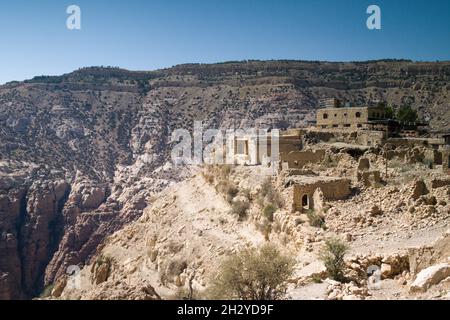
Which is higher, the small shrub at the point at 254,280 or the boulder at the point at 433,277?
the boulder at the point at 433,277

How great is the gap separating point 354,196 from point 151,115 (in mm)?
70358

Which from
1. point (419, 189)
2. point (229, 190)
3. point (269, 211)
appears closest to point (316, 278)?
point (419, 189)

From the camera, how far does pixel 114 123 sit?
85.7 meters

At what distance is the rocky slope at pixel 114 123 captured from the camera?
59.1 metres

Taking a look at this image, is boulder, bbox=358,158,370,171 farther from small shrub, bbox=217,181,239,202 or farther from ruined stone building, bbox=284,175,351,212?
small shrub, bbox=217,181,239,202

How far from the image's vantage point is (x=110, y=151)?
78125 mm

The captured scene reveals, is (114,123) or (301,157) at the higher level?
(114,123)

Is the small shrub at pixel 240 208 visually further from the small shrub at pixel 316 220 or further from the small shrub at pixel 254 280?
the small shrub at pixel 254 280

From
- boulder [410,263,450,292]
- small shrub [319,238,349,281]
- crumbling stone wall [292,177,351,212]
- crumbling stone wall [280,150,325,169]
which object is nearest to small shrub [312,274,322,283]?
small shrub [319,238,349,281]

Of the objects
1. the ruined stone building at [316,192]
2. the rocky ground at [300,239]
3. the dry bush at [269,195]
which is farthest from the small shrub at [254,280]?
the dry bush at [269,195]

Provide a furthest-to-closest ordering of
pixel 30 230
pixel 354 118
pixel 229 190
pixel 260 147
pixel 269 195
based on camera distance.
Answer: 1. pixel 30 230
2. pixel 354 118
3. pixel 260 147
4. pixel 229 190
5. pixel 269 195

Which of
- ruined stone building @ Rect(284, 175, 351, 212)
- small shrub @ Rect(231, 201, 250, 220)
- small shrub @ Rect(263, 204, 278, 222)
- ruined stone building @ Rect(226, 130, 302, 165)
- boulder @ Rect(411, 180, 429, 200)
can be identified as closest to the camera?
boulder @ Rect(411, 180, 429, 200)

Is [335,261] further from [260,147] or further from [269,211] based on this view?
[260,147]

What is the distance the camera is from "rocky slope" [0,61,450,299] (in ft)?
194
